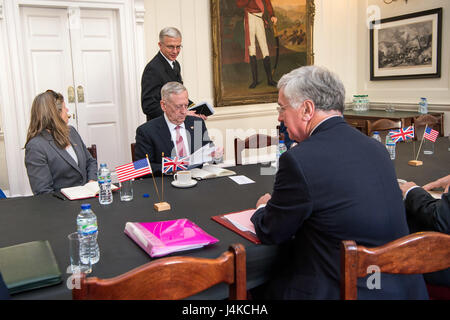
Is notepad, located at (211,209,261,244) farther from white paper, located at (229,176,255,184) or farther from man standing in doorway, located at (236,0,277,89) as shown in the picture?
man standing in doorway, located at (236,0,277,89)

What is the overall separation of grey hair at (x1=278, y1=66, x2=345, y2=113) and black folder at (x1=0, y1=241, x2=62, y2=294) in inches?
42.6

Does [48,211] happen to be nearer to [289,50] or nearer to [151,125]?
[151,125]

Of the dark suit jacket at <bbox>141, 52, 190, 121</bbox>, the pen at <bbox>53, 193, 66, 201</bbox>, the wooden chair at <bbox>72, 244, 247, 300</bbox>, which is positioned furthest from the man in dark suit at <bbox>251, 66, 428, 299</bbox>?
the dark suit jacket at <bbox>141, 52, 190, 121</bbox>

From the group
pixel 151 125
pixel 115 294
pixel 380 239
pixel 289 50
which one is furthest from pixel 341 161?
pixel 289 50

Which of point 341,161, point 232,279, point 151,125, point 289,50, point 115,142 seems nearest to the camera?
point 232,279

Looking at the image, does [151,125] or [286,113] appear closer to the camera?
[286,113]

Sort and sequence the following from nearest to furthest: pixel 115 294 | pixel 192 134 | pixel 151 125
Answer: pixel 115 294, pixel 151 125, pixel 192 134

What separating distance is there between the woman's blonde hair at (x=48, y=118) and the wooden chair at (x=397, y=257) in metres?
2.38

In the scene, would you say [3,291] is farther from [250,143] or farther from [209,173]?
[250,143]

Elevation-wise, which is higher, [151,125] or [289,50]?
[289,50]

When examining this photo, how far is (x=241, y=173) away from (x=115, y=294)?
1879 mm

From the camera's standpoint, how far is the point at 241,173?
9.41ft

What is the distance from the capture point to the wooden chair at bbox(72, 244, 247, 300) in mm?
1028

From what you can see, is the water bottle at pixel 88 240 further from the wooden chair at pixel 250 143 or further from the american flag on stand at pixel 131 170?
the wooden chair at pixel 250 143
